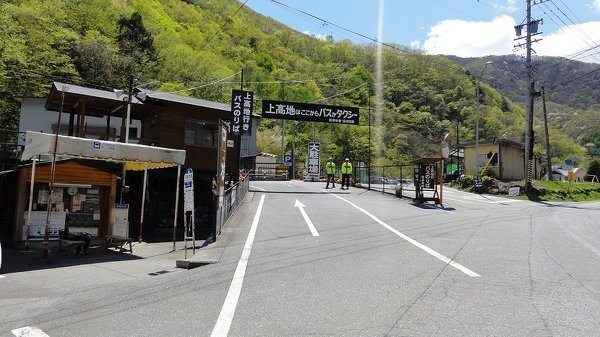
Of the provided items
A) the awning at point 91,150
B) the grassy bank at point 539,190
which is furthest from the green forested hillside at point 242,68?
the awning at point 91,150

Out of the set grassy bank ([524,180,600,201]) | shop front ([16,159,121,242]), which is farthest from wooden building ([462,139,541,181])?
shop front ([16,159,121,242])

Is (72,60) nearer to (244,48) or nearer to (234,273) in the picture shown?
(234,273)

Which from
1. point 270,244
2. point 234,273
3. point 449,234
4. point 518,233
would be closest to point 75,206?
point 270,244

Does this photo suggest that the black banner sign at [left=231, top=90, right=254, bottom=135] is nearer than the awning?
No

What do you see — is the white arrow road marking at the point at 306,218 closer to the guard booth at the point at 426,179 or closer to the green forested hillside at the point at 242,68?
the guard booth at the point at 426,179

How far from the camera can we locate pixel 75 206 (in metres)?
16.6

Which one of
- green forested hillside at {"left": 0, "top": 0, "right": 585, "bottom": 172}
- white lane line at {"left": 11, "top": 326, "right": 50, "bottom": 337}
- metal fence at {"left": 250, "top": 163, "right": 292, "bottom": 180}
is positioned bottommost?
white lane line at {"left": 11, "top": 326, "right": 50, "bottom": 337}

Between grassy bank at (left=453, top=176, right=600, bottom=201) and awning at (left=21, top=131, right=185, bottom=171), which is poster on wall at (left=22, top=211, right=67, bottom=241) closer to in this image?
awning at (left=21, top=131, right=185, bottom=171)

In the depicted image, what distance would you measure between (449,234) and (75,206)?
13.1 m

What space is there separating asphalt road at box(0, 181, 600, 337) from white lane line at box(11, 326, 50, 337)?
0.26 feet

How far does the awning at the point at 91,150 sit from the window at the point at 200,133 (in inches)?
439

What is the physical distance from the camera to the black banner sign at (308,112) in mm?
30469

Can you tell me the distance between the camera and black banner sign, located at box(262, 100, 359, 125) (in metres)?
30.5

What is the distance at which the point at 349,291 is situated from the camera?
6.66 m
